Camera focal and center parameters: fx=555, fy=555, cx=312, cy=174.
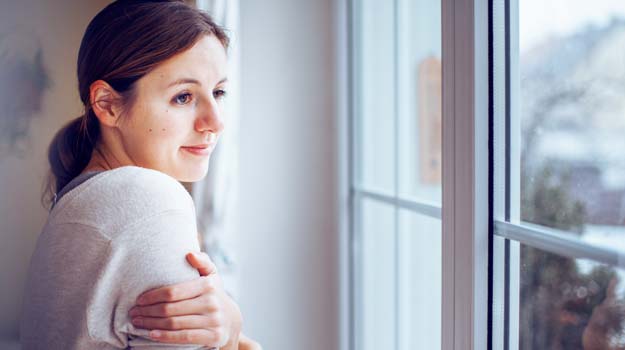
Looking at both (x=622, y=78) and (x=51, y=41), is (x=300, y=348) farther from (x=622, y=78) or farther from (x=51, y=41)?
(x=622, y=78)

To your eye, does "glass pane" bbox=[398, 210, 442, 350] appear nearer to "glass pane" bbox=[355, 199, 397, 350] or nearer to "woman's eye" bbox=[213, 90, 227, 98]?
"glass pane" bbox=[355, 199, 397, 350]

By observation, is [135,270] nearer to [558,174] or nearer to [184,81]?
[184,81]

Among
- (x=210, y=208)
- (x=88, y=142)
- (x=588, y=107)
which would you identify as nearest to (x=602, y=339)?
(x=588, y=107)

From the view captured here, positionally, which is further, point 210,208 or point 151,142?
point 210,208

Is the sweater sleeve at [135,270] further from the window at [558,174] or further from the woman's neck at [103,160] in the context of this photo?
the window at [558,174]

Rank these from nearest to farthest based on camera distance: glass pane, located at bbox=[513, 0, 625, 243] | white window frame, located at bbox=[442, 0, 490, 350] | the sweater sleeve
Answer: glass pane, located at bbox=[513, 0, 625, 243]
the sweater sleeve
white window frame, located at bbox=[442, 0, 490, 350]

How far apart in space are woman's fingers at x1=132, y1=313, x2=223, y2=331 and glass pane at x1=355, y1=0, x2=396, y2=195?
633 mm

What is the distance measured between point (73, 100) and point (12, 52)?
166 millimetres

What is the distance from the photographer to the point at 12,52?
107 cm

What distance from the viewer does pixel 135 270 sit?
2.07ft

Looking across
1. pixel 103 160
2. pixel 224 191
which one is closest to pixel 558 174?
pixel 103 160

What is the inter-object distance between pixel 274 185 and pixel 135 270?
0.69m

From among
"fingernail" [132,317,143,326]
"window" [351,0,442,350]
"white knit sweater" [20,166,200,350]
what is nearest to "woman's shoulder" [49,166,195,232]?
"white knit sweater" [20,166,200,350]

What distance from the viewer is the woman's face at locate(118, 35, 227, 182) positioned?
2.68 feet
